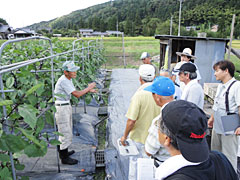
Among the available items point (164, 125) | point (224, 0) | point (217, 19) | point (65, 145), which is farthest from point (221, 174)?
point (224, 0)

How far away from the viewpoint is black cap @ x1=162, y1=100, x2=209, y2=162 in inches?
32.4

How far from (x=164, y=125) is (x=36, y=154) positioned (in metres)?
1.18

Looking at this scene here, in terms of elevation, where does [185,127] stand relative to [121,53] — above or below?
above

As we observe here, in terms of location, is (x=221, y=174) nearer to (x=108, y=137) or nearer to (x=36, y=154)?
(x=36, y=154)

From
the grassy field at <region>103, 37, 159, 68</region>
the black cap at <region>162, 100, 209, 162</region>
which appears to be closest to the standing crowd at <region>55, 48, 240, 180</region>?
the black cap at <region>162, 100, 209, 162</region>

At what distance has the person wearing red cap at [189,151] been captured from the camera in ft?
2.67

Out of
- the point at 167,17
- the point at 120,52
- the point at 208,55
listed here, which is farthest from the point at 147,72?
the point at 167,17

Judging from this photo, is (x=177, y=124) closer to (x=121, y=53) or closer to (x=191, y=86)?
(x=191, y=86)

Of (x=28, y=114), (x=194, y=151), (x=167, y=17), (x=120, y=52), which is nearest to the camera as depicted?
(x=194, y=151)

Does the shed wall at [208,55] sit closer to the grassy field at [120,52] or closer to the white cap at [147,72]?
the white cap at [147,72]

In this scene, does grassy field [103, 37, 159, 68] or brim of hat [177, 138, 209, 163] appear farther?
grassy field [103, 37, 159, 68]

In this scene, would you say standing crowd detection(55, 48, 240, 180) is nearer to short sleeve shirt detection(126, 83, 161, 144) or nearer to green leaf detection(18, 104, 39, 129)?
short sleeve shirt detection(126, 83, 161, 144)

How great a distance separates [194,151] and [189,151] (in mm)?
19

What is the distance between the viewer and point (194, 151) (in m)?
0.82
